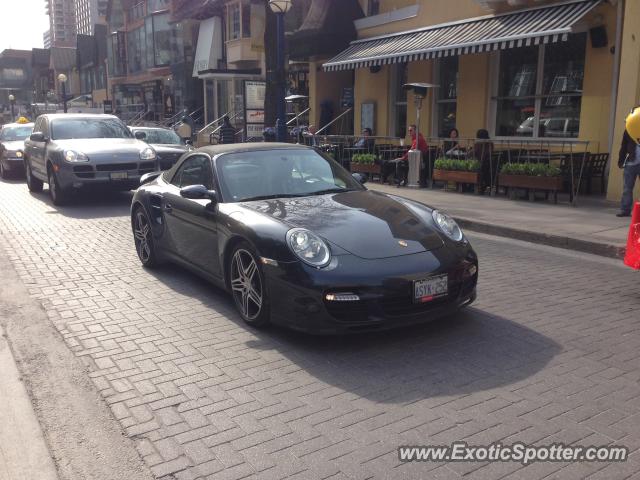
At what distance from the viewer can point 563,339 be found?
4.53 meters

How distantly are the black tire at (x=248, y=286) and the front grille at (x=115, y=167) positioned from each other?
727 cm

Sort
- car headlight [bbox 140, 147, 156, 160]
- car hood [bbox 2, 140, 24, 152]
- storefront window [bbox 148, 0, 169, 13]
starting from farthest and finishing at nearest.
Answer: storefront window [bbox 148, 0, 169, 13] < car hood [bbox 2, 140, 24, 152] < car headlight [bbox 140, 147, 156, 160]

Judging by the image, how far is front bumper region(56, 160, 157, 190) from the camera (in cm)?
1125

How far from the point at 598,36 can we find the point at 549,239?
610 centimetres

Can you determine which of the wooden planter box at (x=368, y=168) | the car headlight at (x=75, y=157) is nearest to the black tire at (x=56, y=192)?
the car headlight at (x=75, y=157)

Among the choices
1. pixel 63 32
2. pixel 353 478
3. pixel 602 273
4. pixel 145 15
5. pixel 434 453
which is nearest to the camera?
pixel 353 478

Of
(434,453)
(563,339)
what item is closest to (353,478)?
(434,453)

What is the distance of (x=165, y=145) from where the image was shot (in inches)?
602

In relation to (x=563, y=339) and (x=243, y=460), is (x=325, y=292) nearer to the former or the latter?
(x=243, y=460)

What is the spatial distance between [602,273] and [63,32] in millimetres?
200504

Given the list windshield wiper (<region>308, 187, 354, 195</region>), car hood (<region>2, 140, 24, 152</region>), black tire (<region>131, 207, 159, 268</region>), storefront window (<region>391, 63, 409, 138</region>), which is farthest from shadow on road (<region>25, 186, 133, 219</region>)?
storefront window (<region>391, 63, 409, 138</region>)

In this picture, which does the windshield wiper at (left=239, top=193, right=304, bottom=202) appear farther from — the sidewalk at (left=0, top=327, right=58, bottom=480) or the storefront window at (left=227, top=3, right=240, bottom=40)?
the storefront window at (left=227, top=3, right=240, bottom=40)

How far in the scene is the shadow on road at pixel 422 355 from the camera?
12.3 feet

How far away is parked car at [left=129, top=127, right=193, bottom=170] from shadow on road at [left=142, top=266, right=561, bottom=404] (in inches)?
399
